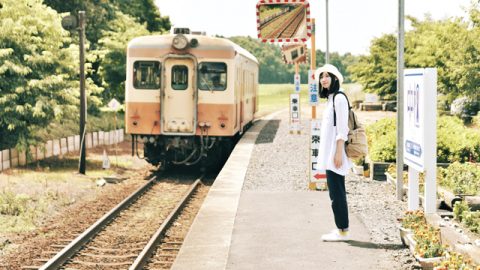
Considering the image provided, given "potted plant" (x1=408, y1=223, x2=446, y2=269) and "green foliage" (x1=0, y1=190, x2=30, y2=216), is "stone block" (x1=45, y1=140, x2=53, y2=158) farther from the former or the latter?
"potted plant" (x1=408, y1=223, x2=446, y2=269)

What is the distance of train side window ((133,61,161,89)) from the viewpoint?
59.2 feet

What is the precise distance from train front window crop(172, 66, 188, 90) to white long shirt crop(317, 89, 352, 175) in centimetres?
1053

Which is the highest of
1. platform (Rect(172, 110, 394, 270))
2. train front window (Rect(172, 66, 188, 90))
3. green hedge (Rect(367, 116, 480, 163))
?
train front window (Rect(172, 66, 188, 90))

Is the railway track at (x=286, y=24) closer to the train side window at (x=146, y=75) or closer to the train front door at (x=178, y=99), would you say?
the train front door at (x=178, y=99)

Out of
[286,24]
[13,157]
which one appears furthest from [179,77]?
[286,24]

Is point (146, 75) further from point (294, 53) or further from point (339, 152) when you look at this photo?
point (339, 152)

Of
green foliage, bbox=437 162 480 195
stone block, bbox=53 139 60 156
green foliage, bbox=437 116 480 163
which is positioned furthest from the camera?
stone block, bbox=53 139 60 156

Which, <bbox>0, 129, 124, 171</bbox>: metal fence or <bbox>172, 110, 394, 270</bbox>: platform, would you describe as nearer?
<bbox>172, 110, 394, 270</bbox>: platform

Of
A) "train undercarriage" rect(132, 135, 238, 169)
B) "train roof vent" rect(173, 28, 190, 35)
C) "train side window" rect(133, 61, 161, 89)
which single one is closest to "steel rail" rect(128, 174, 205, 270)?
"train undercarriage" rect(132, 135, 238, 169)

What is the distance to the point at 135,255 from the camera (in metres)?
9.75

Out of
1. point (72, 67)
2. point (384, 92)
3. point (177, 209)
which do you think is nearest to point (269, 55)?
point (384, 92)

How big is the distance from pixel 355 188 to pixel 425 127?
470 centimetres

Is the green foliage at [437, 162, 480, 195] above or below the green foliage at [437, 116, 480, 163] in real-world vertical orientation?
below

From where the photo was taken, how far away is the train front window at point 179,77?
17969 millimetres
